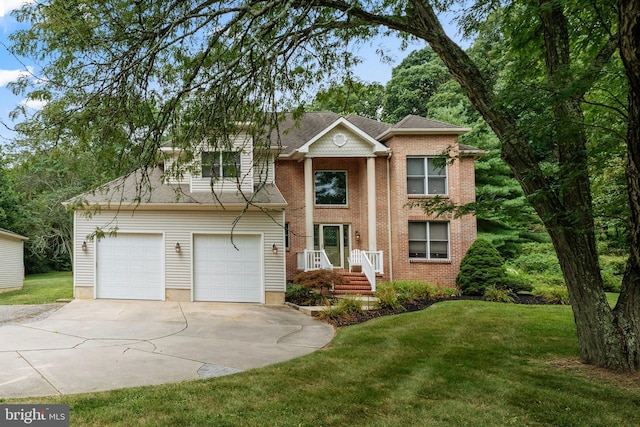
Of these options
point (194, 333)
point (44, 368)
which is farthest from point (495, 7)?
point (44, 368)

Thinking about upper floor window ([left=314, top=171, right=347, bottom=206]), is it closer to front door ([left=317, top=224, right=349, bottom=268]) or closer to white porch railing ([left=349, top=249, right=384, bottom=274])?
front door ([left=317, top=224, right=349, bottom=268])

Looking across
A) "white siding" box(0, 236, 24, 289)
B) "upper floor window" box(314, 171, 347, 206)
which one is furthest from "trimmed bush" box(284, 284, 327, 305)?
"white siding" box(0, 236, 24, 289)

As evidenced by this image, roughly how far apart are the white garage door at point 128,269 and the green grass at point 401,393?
7093 mm

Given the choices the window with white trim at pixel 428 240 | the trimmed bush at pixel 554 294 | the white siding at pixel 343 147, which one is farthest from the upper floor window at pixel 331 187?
the trimmed bush at pixel 554 294

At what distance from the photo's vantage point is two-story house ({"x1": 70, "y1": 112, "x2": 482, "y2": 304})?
1195 centimetres

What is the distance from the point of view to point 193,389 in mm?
4688

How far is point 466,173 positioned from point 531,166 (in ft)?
31.2

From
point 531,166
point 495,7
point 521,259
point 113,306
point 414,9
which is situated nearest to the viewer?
point 531,166

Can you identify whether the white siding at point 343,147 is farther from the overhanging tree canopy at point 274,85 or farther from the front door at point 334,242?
the overhanging tree canopy at point 274,85

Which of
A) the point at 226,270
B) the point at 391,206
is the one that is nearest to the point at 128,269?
the point at 226,270

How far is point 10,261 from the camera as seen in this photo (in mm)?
18562

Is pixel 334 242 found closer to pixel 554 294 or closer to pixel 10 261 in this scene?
pixel 554 294

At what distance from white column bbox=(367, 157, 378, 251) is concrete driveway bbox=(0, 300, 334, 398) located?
455 centimetres

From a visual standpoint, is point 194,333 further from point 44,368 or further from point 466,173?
point 466,173
